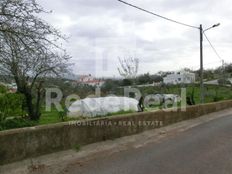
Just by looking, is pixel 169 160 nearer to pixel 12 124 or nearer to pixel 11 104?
pixel 12 124

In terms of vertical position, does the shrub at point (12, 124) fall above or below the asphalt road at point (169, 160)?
above

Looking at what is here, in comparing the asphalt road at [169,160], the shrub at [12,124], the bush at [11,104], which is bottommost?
the asphalt road at [169,160]

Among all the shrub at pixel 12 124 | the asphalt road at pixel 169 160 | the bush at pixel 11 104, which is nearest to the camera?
the asphalt road at pixel 169 160

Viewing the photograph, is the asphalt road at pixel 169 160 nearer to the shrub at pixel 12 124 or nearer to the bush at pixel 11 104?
the shrub at pixel 12 124

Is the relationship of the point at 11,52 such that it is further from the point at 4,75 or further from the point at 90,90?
the point at 90,90

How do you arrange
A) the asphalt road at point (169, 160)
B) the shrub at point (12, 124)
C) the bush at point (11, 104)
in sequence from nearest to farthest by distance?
1. the asphalt road at point (169, 160)
2. the shrub at point (12, 124)
3. the bush at point (11, 104)

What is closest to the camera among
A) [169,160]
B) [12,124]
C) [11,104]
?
[169,160]

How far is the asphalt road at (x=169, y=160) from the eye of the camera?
294 inches

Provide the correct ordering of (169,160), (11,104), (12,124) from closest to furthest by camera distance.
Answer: (169,160)
(12,124)
(11,104)

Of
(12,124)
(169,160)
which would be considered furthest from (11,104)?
(169,160)

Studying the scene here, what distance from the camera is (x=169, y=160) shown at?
850 centimetres

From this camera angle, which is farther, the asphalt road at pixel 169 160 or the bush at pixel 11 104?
the bush at pixel 11 104

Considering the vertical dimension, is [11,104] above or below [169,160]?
above

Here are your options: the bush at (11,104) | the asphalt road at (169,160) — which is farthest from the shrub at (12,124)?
the bush at (11,104)
